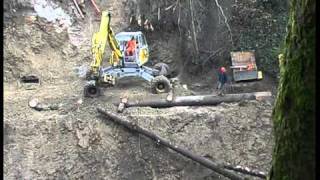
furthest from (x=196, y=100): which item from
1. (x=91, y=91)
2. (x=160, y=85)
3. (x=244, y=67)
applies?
(x=91, y=91)

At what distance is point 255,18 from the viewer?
50.3 feet

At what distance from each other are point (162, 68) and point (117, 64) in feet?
4.31

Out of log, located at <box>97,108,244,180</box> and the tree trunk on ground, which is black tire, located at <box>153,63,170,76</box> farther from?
the tree trunk on ground

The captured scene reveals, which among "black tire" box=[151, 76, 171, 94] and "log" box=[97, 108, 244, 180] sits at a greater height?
"black tire" box=[151, 76, 171, 94]

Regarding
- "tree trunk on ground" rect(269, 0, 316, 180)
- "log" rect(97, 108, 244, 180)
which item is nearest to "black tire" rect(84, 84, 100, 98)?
"log" rect(97, 108, 244, 180)

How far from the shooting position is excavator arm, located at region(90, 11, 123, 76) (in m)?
14.0

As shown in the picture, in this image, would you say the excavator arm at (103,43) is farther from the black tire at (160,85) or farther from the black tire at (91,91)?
the black tire at (160,85)

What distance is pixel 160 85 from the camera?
14.3m

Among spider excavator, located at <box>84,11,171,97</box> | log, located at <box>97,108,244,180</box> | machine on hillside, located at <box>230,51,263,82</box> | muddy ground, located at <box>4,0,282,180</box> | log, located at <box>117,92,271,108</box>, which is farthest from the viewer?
machine on hillside, located at <box>230,51,263,82</box>

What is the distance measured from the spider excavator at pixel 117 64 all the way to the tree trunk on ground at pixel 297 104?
40.0ft

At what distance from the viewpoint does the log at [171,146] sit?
1237cm

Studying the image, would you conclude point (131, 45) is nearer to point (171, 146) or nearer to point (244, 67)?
point (244, 67)

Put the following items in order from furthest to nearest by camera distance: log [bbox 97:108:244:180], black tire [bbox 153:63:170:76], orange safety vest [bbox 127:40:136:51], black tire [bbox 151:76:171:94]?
black tire [bbox 153:63:170:76] < orange safety vest [bbox 127:40:136:51] < black tire [bbox 151:76:171:94] < log [bbox 97:108:244:180]

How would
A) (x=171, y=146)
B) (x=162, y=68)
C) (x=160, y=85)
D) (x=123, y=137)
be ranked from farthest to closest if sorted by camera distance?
(x=162, y=68) < (x=160, y=85) < (x=123, y=137) < (x=171, y=146)
